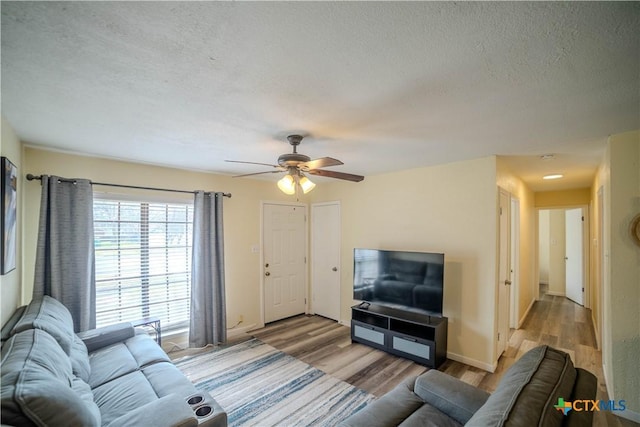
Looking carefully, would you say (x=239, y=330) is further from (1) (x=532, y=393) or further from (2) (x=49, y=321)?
(1) (x=532, y=393)

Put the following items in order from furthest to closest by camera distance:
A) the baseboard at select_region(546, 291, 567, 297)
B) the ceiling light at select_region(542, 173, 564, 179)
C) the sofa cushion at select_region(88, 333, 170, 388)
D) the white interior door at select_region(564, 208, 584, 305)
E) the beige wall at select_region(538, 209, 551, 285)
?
the beige wall at select_region(538, 209, 551, 285) → the baseboard at select_region(546, 291, 567, 297) → the white interior door at select_region(564, 208, 584, 305) → the ceiling light at select_region(542, 173, 564, 179) → the sofa cushion at select_region(88, 333, 170, 388)

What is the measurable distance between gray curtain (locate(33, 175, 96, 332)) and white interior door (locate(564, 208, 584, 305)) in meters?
7.89

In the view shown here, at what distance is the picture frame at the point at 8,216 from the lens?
190 centimetres

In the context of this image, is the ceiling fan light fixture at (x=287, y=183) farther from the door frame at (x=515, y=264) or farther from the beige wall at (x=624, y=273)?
the door frame at (x=515, y=264)

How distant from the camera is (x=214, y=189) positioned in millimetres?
3973

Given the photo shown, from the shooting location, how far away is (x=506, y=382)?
4.24 feet

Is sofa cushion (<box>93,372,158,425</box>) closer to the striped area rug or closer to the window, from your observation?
the striped area rug

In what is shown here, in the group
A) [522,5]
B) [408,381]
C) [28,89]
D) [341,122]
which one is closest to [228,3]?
[522,5]

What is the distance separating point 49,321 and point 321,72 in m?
2.64

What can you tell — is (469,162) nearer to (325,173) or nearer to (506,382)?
(325,173)

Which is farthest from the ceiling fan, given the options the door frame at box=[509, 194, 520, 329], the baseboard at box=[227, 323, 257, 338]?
the door frame at box=[509, 194, 520, 329]

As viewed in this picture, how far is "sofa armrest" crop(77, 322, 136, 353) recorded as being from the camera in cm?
254

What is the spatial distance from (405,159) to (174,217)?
3.09 metres

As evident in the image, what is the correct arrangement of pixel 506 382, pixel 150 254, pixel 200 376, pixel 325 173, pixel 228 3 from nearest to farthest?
1. pixel 228 3
2. pixel 506 382
3. pixel 325 173
4. pixel 200 376
5. pixel 150 254
